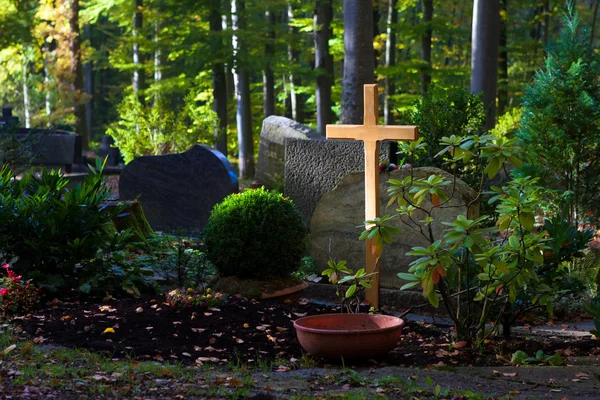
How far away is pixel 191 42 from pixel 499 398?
17.6 meters

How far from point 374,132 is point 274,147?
7404 millimetres

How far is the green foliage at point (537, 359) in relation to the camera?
18.9 feet

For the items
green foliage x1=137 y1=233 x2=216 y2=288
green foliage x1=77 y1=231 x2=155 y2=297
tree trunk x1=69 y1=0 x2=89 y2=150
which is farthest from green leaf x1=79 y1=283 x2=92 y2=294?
tree trunk x1=69 y1=0 x2=89 y2=150

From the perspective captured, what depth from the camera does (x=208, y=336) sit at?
648 cm

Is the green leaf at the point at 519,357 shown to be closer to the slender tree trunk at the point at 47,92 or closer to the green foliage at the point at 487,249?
the green foliage at the point at 487,249

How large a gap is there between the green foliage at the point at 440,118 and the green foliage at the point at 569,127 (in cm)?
83

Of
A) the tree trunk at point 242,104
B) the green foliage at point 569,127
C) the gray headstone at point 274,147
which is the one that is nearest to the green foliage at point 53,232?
the green foliage at point 569,127

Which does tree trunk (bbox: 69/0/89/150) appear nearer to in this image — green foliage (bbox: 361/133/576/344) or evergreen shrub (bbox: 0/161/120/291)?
evergreen shrub (bbox: 0/161/120/291)

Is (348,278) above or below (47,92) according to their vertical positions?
below

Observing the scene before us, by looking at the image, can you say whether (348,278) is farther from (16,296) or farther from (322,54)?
(322,54)

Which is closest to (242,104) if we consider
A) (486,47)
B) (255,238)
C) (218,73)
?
(218,73)

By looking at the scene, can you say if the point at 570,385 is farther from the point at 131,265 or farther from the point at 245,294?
the point at 131,265

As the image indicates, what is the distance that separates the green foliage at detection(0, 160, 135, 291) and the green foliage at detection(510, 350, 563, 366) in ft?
14.0

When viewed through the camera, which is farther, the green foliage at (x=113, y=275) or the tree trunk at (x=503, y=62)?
the tree trunk at (x=503, y=62)
